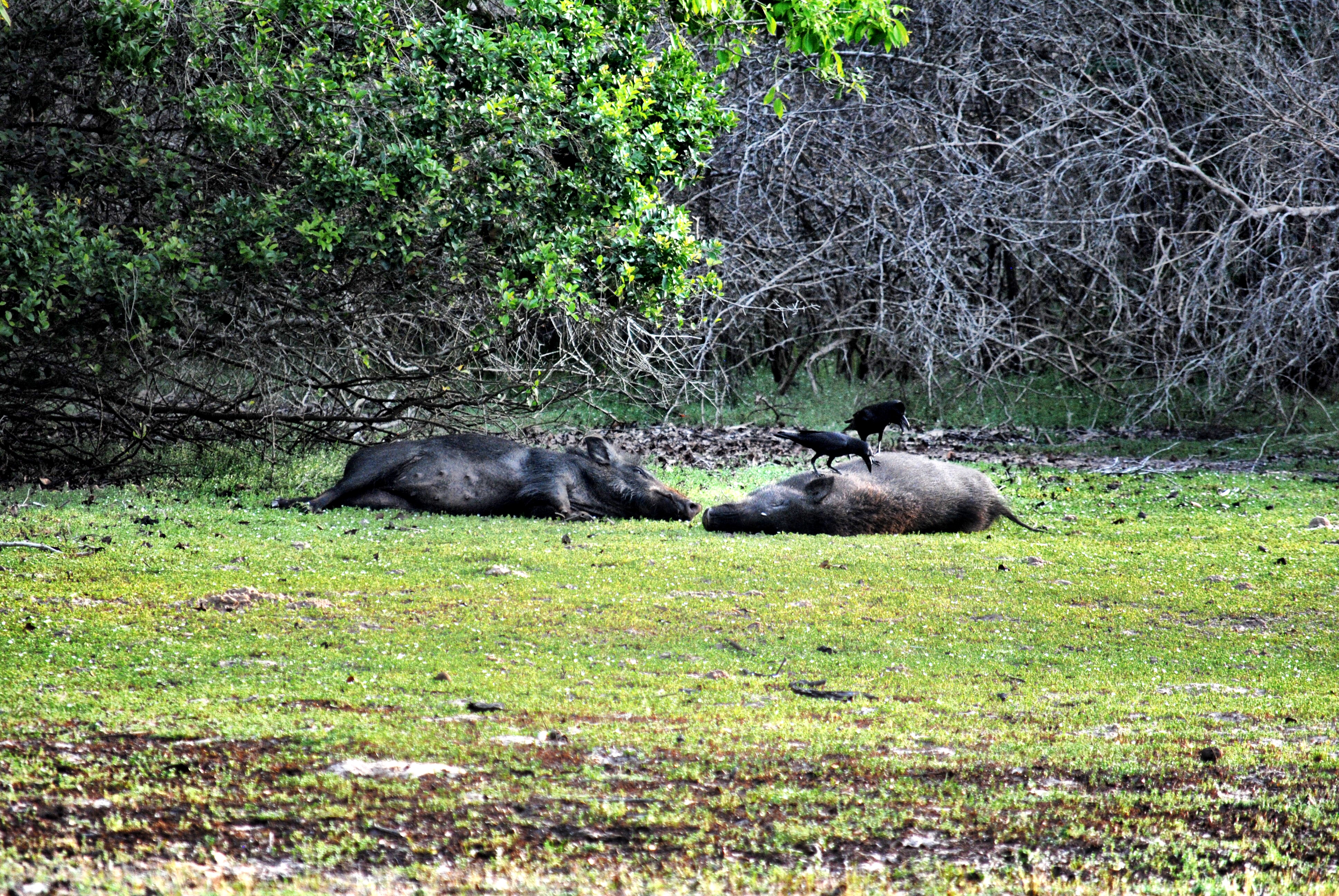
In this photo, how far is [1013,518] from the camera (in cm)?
1195

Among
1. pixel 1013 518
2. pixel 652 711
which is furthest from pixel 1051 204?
pixel 652 711

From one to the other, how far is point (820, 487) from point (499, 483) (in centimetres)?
300

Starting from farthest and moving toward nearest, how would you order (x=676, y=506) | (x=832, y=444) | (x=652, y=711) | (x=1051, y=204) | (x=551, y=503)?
(x=1051, y=204)
(x=676, y=506)
(x=551, y=503)
(x=832, y=444)
(x=652, y=711)

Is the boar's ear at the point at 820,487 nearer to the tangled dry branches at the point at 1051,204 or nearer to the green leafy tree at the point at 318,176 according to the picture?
the green leafy tree at the point at 318,176

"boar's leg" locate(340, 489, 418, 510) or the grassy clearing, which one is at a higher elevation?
"boar's leg" locate(340, 489, 418, 510)

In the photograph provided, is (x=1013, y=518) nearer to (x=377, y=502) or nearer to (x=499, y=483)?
(x=499, y=483)

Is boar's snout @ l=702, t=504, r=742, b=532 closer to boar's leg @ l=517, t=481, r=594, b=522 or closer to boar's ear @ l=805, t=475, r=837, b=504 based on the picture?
boar's ear @ l=805, t=475, r=837, b=504

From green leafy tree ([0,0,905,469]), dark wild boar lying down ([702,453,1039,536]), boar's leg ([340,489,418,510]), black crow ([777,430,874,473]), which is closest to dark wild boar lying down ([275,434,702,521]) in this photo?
boar's leg ([340,489,418,510])

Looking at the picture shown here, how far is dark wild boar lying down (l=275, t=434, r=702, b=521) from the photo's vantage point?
11.9 metres

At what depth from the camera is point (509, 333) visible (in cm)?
1304

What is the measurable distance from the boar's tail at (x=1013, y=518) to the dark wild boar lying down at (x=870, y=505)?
1 cm

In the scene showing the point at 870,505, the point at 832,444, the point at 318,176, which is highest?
the point at 318,176

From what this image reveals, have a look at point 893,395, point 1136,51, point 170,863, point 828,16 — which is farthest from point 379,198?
point 1136,51

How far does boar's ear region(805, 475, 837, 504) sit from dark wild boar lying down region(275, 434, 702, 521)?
116 centimetres
